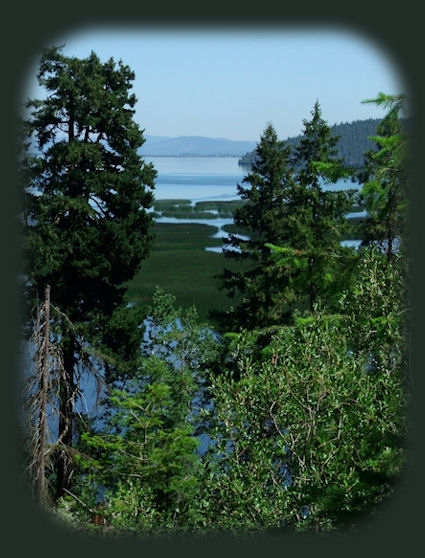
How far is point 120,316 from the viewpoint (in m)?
23.9

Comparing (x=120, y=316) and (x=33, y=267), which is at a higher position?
(x=33, y=267)

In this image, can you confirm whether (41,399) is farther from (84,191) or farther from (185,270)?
(185,270)

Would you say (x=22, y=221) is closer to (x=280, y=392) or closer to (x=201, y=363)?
(x=201, y=363)

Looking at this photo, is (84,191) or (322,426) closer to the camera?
(322,426)

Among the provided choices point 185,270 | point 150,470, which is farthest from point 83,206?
point 185,270

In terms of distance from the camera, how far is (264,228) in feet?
89.5

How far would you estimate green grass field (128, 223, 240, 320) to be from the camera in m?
48.6

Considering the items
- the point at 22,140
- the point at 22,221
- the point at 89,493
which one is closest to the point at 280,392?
the point at 89,493

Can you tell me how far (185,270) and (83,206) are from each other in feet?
124

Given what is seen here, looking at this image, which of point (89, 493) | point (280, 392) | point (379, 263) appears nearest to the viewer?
point (280, 392)

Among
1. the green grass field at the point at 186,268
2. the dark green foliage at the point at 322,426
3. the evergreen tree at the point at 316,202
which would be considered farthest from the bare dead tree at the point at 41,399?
Result: the green grass field at the point at 186,268

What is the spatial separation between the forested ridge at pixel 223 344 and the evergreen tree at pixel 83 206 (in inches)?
2.9

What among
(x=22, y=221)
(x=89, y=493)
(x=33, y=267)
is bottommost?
(x=89, y=493)

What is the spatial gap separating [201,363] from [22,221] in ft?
31.5
